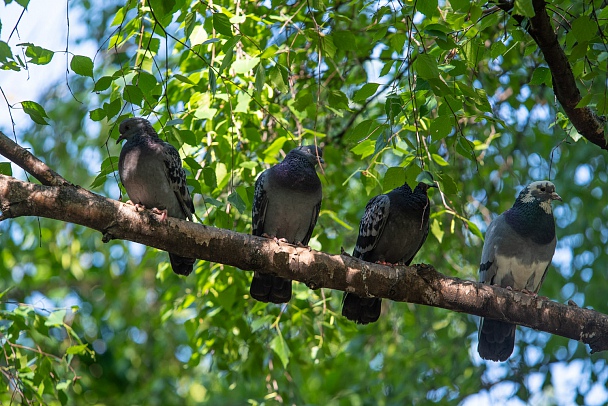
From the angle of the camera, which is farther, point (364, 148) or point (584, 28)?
point (364, 148)

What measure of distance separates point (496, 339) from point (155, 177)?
3.01 meters

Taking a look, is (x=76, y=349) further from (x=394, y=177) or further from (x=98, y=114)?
(x=394, y=177)

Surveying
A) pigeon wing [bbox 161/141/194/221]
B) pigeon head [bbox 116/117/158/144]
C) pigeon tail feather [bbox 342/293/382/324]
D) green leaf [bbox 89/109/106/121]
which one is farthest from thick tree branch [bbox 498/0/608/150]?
pigeon head [bbox 116/117/158/144]

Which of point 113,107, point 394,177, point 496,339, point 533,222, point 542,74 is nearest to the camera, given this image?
point 394,177

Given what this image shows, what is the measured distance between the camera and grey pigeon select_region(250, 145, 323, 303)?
212 inches

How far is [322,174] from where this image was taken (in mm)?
5941

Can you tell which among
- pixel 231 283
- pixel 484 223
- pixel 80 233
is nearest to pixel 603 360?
pixel 484 223

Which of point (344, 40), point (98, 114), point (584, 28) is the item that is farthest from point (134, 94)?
point (584, 28)

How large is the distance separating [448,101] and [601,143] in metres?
1.29

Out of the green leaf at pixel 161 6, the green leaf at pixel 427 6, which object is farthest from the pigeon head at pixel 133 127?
the green leaf at pixel 427 6

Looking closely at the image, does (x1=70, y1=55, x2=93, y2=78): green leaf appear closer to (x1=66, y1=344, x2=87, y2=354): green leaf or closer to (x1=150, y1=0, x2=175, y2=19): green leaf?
(x1=150, y1=0, x2=175, y2=19): green leaf

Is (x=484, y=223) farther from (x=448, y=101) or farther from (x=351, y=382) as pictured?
(x=448, y=101)

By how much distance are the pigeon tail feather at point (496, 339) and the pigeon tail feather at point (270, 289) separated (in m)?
1.71

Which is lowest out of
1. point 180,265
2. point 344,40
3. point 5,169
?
point 180,265
